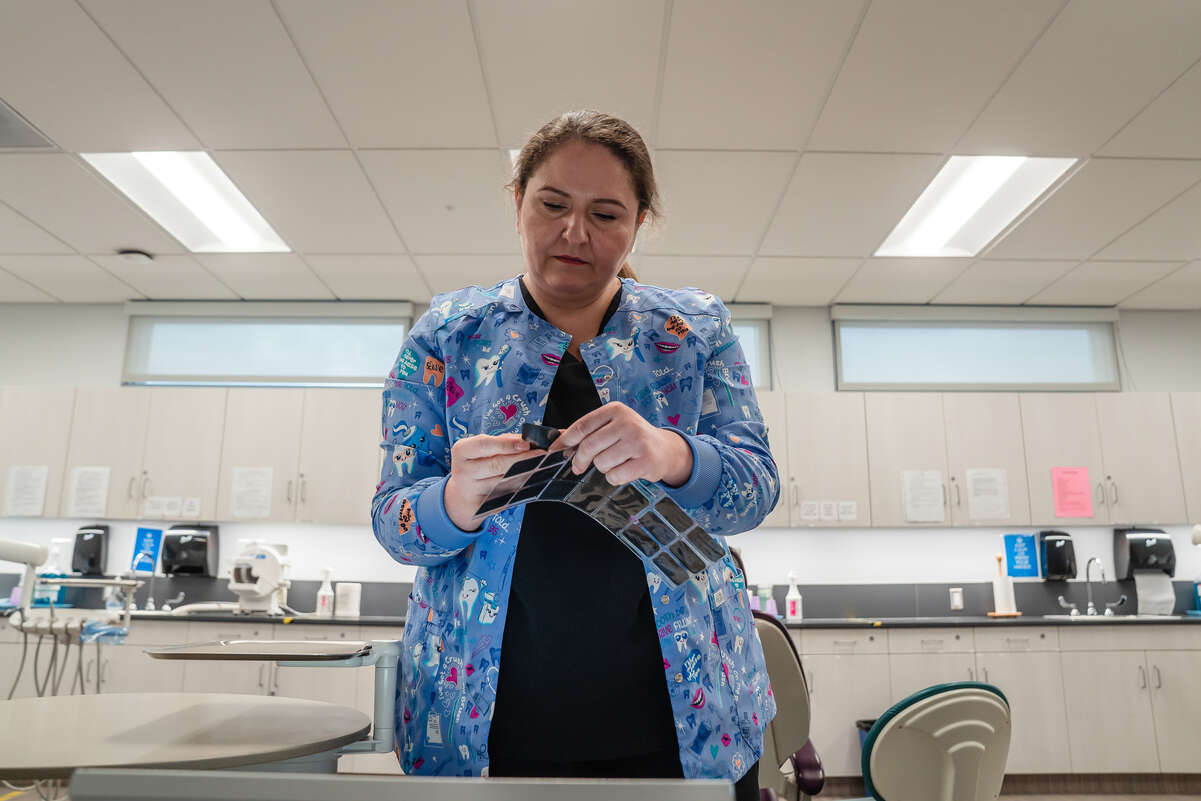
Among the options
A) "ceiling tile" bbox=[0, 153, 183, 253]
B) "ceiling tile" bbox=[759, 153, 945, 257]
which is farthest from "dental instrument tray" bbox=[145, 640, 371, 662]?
"ceiling tile" bbox=[0, 153, 183, 253]

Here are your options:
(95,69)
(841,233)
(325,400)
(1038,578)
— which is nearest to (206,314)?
(325,400)

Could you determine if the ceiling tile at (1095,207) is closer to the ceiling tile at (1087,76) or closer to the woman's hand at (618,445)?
the ceiling tile at (1087,76)

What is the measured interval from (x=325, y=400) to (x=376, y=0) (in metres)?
2.94

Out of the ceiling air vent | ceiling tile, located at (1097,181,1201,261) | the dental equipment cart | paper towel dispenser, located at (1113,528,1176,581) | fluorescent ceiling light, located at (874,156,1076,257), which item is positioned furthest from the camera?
paper towel dispenser, located at (1113,528,1176,581)

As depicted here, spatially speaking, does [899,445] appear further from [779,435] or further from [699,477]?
[699,477]

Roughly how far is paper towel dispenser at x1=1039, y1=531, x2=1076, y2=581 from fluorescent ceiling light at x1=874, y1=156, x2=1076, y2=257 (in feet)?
6.51

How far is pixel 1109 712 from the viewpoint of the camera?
4.38 m

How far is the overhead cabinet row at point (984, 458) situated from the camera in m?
4.95

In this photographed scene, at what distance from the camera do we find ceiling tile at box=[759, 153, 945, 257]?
144 inches

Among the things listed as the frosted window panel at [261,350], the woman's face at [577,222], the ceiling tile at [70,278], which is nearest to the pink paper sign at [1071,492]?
the frosted window panel at [261,350]

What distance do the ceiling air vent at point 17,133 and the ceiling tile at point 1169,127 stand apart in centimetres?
478

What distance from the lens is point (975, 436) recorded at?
5.04 metres

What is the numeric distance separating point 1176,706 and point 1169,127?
3184 mm

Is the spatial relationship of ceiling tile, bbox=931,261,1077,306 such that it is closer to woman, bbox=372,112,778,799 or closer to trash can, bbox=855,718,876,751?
trash can, bbox=855,718,876,751
